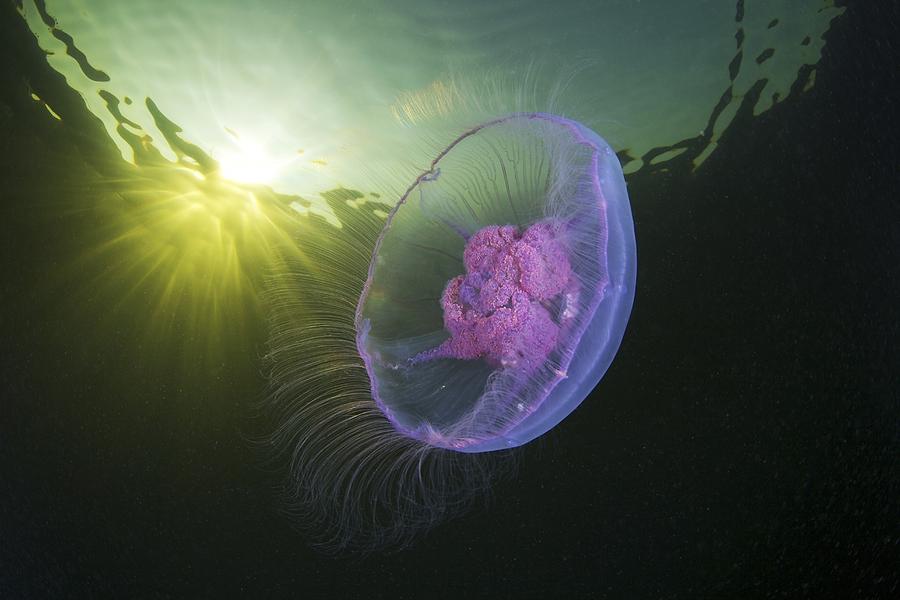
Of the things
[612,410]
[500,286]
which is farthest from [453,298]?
[612,410]

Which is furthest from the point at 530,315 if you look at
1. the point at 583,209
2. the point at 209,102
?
the point at 209,102

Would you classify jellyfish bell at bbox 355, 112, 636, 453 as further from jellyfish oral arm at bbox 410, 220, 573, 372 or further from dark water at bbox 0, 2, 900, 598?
dark water at bbox 0, 2, 900, 598

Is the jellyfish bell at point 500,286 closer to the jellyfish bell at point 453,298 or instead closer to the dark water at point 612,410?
the jellyfish bell at point 453,298

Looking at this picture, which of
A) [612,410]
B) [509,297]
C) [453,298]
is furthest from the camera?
[612,410]

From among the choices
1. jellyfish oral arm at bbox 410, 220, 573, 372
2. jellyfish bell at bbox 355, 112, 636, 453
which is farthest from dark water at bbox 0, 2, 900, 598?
jellyfish oral arm at bbox 410, 220, 573, 372

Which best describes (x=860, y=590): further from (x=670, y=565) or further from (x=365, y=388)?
(x=365, y=388)

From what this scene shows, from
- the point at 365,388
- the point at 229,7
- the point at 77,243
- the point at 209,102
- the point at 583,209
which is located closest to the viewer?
the point at 583,209

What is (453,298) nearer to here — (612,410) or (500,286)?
(500,286)

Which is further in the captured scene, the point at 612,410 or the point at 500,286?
the point at 612,410
